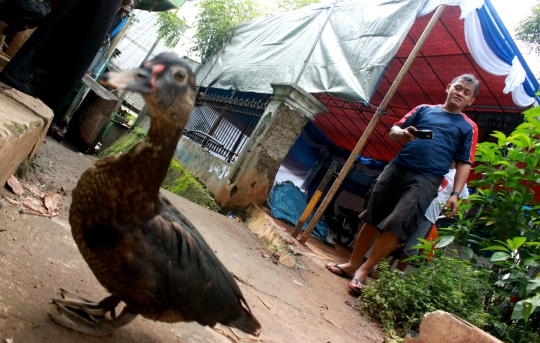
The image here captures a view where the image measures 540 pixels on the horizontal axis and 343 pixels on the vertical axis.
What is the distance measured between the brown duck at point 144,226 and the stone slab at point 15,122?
0.59m

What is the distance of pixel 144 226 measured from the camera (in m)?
1.25

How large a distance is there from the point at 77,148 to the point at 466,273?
33.5 feet

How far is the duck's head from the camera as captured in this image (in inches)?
44.4

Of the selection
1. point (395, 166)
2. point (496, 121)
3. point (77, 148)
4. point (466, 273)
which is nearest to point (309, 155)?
point (496, 121)

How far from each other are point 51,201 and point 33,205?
0.26 metres

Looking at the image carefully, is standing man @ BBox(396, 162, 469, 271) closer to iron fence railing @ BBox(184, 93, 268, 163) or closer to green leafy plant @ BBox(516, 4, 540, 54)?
iron fence railing @ BBox(184, 93, 268, 163)

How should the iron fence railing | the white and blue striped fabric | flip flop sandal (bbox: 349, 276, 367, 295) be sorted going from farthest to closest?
the iron fence railing
the white and blue striped fabric
flip flop sandal (bbox: 349, 276, 367, 295)

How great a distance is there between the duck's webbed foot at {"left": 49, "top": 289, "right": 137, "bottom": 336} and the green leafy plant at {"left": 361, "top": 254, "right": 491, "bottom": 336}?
2377 millimetres

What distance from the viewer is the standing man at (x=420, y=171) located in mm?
3438

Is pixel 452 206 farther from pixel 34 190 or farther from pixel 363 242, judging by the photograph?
pixel 34 190

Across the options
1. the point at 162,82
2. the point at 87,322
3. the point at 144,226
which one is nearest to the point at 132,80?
the point at 162,82

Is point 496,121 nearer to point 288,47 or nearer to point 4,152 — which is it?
point 288,47

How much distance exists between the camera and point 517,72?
5395mm

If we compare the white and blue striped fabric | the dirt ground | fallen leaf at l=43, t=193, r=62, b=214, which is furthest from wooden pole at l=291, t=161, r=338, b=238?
fallen leaf at l=43, t=193, r=62, b=214
